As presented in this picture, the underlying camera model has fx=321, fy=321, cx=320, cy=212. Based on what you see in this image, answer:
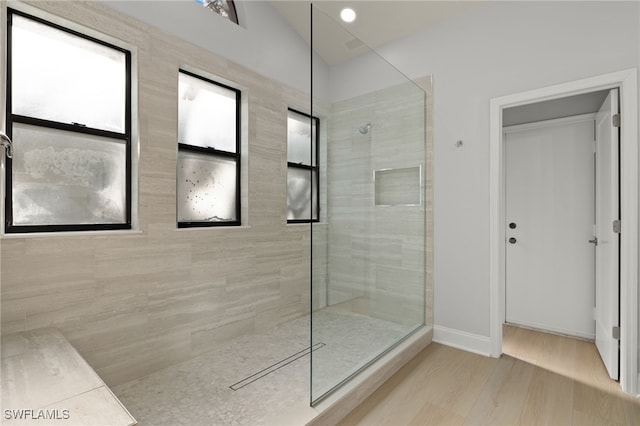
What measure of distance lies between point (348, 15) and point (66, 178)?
2.69 meters

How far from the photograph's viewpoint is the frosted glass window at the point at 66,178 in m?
1.78

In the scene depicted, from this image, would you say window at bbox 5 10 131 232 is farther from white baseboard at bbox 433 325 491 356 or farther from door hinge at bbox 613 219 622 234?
door hinge at bbox 613 219 622 234

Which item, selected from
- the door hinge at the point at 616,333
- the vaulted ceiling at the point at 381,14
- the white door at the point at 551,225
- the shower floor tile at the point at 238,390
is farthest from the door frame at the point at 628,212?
the shower floor tile at the point at 238,390

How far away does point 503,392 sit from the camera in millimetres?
2074

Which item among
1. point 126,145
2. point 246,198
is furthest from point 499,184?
point 126,145

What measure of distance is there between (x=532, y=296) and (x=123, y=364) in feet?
11.7

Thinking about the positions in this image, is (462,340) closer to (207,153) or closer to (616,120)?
(616,120)

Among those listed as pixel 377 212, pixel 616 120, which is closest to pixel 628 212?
pixel 616 120

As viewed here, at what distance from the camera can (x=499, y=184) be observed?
259cm

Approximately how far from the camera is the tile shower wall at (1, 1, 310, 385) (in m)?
1.77

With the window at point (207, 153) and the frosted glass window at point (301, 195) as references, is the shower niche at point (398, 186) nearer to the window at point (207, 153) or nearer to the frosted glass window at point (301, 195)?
the frosted glass window at point (301, 195)

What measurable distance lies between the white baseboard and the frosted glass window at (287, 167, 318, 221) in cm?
162

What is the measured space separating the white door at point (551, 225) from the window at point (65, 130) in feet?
11.5

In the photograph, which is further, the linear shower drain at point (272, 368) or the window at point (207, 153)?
the window at point (207, 153)
